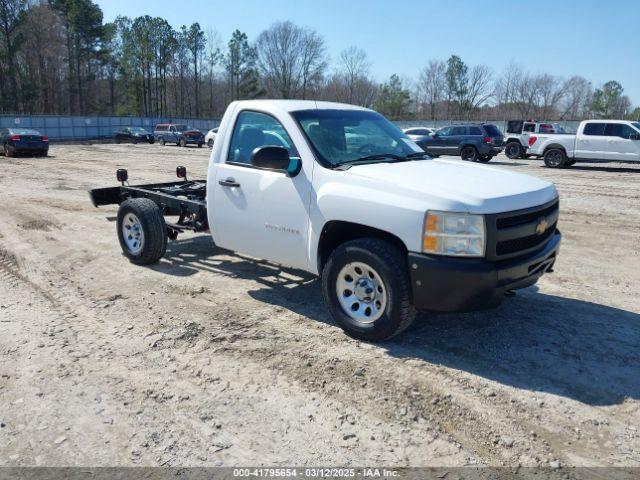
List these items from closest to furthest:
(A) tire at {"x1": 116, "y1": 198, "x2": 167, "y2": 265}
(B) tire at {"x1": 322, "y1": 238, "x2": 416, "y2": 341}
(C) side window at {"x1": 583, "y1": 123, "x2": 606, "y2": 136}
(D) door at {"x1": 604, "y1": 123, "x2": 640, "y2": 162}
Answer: (B) tire at {"x1": 322, "y1": 238, "x2": 416, "y2": 341} → (A) tire at {"x1": 116, "y1": 198, "x2": 167, "y2": 265} → (D) door at {"x1": 604, "y1": 123, "x2": 640, "y2": 162} → (C) side window at {"x1": 583, "y1": 123, "x2": 606, "y2": 136}

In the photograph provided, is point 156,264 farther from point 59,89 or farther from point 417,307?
point 59,89

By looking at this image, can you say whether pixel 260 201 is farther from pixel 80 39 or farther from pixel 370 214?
pixel 80 39

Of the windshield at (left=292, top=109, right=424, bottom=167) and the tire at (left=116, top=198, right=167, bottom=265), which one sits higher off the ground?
the windshield at (left=292, top=109, right=424, bottom=167)

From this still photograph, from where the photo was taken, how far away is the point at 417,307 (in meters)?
4.04

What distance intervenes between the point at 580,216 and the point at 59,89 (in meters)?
80.3

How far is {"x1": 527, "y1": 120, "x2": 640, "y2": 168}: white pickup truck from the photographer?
20.7 meters

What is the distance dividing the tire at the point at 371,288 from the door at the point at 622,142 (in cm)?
2051

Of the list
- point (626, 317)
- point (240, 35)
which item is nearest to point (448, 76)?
point (240, 35)

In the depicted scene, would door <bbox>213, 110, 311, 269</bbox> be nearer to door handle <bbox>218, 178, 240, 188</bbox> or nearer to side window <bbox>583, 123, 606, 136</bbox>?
door handle <bbox>218, 178, 240, 188</bbox>

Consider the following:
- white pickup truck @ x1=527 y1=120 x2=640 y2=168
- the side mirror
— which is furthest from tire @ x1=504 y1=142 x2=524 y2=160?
the side mirror

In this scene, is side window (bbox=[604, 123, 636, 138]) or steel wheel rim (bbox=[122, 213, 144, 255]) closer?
steel wheel rim (bbox=[122, 213, 144, 255])

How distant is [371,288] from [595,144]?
67.9 ft

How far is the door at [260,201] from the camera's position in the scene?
4715 millimetres

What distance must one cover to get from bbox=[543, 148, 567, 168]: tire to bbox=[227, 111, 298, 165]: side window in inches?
802
